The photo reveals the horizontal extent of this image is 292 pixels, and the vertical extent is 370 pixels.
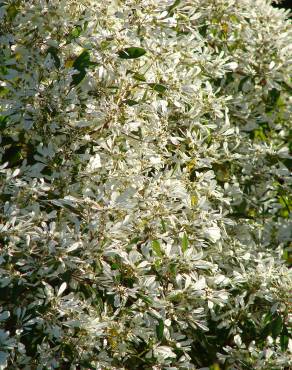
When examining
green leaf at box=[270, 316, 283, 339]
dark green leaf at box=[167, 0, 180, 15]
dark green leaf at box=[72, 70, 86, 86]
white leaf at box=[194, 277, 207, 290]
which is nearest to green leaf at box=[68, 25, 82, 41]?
dark green leaf at box=[72, 70, 86, 86]

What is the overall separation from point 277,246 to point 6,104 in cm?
177

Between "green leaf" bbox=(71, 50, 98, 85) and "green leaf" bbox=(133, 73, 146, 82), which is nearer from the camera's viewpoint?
"green leaf" bbox=(71, 50, 98, 85)

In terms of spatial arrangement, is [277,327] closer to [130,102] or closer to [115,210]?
[115,210]

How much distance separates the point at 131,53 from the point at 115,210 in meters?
0.65

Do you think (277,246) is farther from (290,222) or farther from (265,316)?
(265,316)

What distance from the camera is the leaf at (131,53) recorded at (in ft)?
9.09

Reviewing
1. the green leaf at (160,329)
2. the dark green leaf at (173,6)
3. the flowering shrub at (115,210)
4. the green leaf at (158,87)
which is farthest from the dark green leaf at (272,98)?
the green leaf at (160,329)

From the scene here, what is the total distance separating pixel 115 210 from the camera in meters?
2.58

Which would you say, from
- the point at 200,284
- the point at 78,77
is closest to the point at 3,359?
the point at 200,284

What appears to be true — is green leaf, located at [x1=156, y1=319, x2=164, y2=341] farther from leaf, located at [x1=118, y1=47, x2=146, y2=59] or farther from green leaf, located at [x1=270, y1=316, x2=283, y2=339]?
leaf, located at [x1=118, y1=47, x2=146, y2=59]

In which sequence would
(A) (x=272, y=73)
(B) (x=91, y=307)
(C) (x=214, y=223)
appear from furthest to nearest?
(A) (x=272, y=73) < (C) (x=214, y=223) < (B) (x=91, y=307)

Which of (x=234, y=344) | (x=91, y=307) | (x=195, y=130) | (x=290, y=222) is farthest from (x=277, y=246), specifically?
(x=91, y=307)

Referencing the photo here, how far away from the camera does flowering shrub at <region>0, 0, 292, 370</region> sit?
2.57 meters

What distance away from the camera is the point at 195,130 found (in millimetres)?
3254
